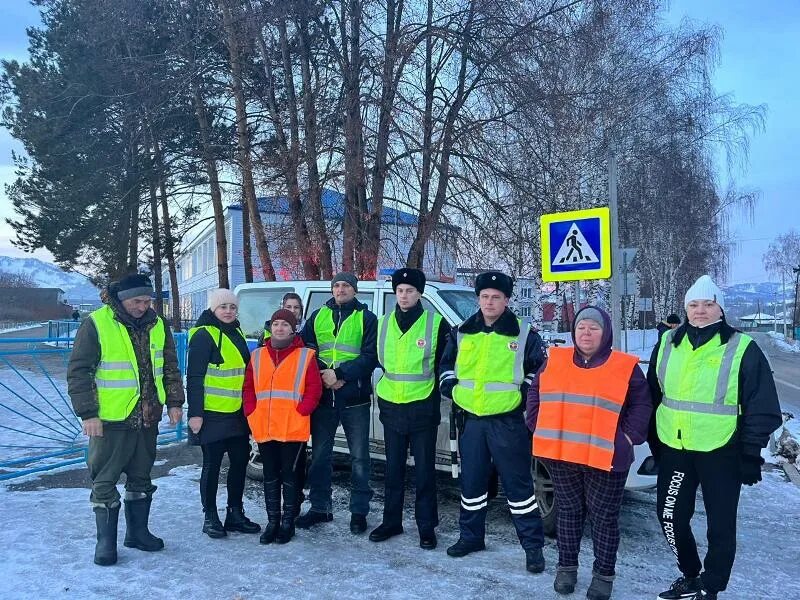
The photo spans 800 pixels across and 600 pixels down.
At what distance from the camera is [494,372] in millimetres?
4211

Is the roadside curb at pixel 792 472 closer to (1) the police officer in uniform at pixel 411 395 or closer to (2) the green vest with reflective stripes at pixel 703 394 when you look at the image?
(2) the green vest with reflective stripes at pixel 703 394

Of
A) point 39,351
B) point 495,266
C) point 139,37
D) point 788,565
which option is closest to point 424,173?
point 495,266

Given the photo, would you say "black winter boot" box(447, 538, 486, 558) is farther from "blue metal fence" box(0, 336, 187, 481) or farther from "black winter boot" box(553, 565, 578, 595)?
"blue metal fence" box(0, 336, 187, 481)

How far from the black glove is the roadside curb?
381 cm

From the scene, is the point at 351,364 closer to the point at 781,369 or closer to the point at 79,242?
the point at 79,242

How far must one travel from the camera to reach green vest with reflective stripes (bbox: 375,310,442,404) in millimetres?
4594

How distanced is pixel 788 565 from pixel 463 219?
315 inches

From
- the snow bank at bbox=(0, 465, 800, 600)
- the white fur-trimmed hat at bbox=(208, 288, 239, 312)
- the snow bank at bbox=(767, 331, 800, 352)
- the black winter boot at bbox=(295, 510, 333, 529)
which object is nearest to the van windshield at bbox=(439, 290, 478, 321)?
the snow bank at bbox=(0, 465, 800, 600)

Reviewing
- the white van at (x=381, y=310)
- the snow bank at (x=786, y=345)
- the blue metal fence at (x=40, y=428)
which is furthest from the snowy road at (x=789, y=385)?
the snow bank at (x=786, y=345)

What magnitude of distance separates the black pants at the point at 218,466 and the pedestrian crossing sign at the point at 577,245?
138 inches

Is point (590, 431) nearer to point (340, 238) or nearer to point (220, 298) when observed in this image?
point (220, 298)

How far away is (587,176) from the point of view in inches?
677

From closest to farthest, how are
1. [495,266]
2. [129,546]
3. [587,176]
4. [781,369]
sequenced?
1. [129,546]
2. [495,266]
3. [587,176]
4. [781,369]

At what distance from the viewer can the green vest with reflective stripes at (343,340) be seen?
496cm
